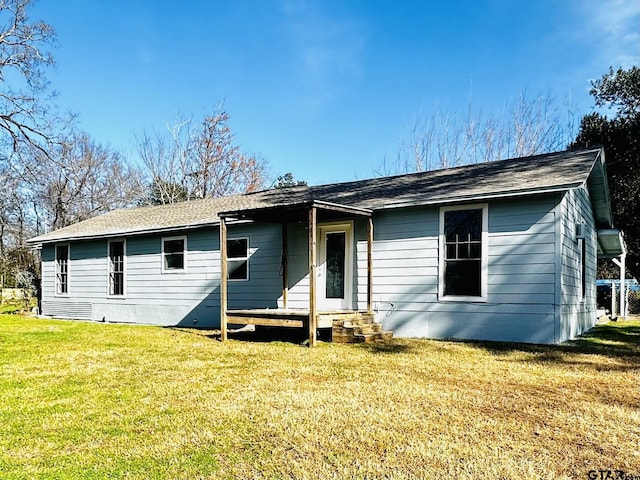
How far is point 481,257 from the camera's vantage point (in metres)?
8.45

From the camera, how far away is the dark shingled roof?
27.1 feet

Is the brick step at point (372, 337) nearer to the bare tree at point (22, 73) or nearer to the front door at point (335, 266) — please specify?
the front door at point (335, 266)

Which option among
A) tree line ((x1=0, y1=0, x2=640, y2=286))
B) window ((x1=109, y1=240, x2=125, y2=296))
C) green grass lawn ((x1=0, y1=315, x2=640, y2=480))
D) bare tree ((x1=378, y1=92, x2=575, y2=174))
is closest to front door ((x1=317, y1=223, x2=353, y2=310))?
green grass lawn ((x1=0, y1=315, x2=640, y2=480))

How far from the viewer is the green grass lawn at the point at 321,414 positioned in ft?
9.73

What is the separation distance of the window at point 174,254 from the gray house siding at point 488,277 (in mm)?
5271

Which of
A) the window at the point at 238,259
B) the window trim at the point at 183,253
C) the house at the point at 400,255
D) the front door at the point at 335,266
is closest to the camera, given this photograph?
the house at the point at 400,255

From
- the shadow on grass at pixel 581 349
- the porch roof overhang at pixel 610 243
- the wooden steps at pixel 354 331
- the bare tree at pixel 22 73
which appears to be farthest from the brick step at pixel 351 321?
the bare tree at pixel 22 73

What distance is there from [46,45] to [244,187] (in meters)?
13.7

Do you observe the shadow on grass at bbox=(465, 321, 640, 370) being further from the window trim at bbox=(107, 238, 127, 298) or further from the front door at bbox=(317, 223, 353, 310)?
the window trim at bbox=(107, 238, 127, 298)

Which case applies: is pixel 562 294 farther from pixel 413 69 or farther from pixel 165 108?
pixel 165 108

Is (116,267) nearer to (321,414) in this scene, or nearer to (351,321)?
(351,321)

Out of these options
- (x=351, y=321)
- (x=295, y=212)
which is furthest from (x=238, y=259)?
(x=351, y=321)

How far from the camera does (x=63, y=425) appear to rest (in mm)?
3744

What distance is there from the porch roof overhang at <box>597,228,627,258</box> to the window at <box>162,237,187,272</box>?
35.3ft
